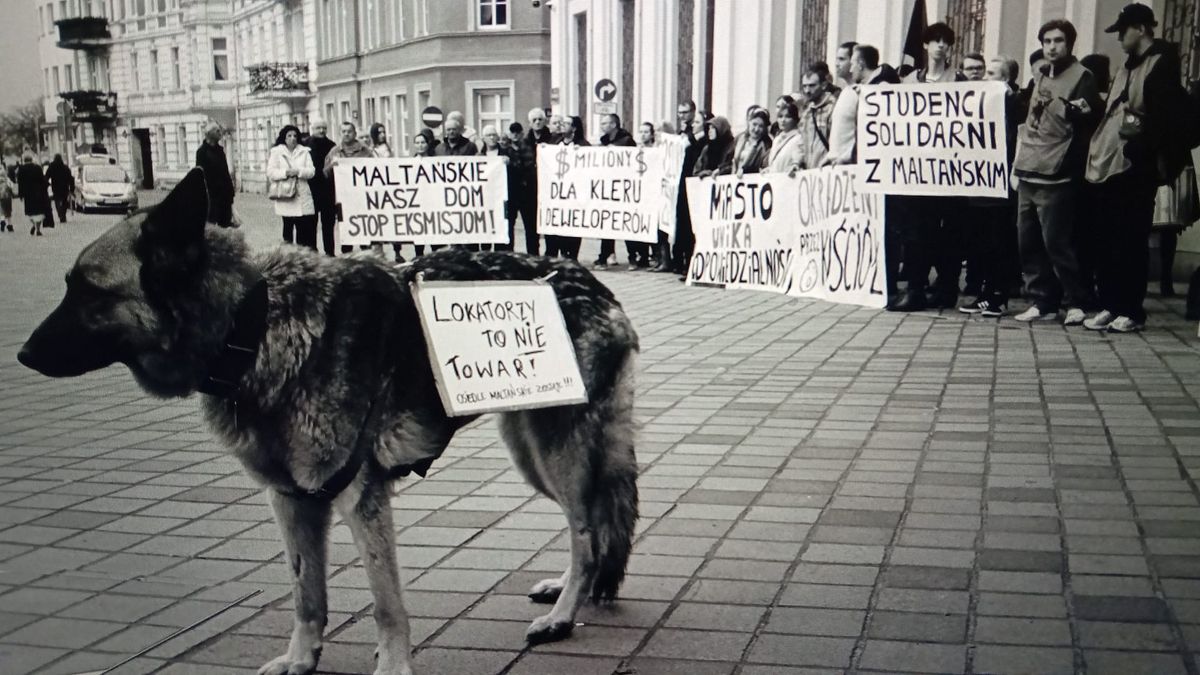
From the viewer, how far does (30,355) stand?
9.33 feet

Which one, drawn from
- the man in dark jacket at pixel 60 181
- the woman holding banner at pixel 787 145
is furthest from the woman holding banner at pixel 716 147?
the man in dark jacket at pixel 60 181

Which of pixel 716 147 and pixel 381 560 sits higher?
pixel 716 147

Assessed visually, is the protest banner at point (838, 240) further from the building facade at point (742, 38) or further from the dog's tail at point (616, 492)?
the dog's tail at point (616, 492)

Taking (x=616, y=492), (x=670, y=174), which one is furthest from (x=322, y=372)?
(x=670, y=174)

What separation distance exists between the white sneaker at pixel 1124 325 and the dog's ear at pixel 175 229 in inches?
331

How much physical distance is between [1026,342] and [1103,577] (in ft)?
17.6

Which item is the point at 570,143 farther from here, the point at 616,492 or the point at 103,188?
the point at 103,188

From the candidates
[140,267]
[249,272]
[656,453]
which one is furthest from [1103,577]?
[140,267]

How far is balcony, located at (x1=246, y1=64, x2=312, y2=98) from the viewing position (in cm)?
5444

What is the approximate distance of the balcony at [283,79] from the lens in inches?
2143

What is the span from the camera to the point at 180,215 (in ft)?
9.27

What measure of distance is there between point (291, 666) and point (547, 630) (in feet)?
2.56

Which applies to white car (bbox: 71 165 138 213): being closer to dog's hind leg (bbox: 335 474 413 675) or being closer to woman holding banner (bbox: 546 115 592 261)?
woman holding banner (bbox: 546 115 592 261)

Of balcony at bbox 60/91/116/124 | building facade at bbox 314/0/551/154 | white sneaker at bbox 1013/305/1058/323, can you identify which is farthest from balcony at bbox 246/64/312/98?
white sneaker at bbox 1013/305/1058/323
